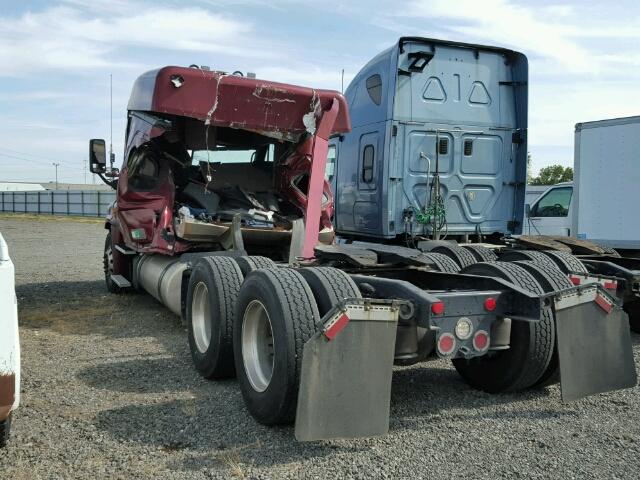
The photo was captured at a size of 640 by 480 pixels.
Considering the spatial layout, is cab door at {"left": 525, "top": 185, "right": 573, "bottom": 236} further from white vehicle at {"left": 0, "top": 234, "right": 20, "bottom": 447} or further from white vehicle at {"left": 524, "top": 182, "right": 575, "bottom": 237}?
white vehicle at {"left": 0, "top": 234, "right": 20, "bottom": 447}

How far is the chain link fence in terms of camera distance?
44.5 m

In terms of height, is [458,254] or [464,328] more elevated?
[458,254]

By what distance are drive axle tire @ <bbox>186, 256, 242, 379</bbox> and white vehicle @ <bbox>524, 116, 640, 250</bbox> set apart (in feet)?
17.2

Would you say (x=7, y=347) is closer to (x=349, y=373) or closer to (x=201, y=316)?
(x=349, y=373)

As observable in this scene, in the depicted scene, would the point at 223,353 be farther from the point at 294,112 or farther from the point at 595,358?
the point at 294,112

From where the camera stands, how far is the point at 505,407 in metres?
4.52

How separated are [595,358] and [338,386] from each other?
5.83 ft

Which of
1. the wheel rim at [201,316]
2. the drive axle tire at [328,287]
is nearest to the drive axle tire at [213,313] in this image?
the wheel rim at [201,316]

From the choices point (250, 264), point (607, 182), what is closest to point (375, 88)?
point (607, 182)

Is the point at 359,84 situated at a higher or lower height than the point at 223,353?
higher

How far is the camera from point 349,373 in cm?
358

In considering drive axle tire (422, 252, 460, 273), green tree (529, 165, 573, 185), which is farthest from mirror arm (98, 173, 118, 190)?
green tree (529, 165, 573, 185)

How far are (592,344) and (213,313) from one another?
2.71 meters

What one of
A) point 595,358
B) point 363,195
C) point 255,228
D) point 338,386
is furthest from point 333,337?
point 363,195
